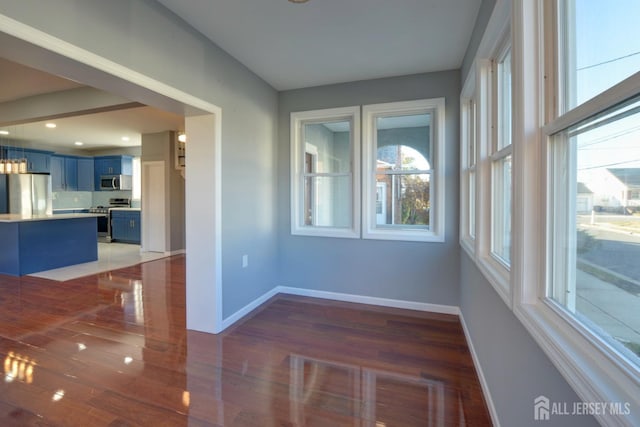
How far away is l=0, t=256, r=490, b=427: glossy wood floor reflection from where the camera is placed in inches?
67.0

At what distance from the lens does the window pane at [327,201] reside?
3615 millimetres

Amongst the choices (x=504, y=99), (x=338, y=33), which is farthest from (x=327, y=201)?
(x=504, y=99)

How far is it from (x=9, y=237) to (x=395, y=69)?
6.11 metres

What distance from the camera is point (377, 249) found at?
11.1 feet

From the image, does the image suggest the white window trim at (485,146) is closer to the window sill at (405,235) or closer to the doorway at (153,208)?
the window sill at (405,235)

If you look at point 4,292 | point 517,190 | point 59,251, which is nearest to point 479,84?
point 517,190

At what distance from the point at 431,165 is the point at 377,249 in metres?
1.10

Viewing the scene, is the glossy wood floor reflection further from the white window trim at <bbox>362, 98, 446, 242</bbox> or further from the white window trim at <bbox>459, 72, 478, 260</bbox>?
the white window trim at <bbox>459, 72, 478, 260</bbox>

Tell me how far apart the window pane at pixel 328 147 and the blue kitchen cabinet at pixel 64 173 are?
7893mm

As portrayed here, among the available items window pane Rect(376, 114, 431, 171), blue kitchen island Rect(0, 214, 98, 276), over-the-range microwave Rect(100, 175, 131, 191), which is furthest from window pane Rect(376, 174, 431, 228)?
over-the-range microwave Rect(100, 175, 131, 191)

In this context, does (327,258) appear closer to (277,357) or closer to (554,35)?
(277,357)

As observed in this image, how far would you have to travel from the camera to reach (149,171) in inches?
260

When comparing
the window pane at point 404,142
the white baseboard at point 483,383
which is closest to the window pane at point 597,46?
the white baseboard at point 483,383

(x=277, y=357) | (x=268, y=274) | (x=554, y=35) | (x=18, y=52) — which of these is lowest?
(x=277, y=357)
